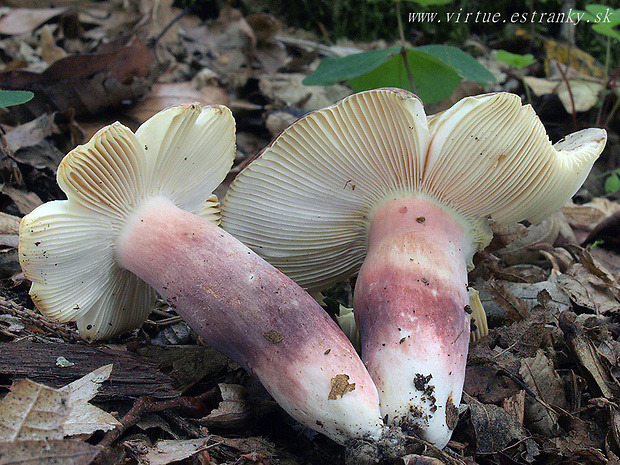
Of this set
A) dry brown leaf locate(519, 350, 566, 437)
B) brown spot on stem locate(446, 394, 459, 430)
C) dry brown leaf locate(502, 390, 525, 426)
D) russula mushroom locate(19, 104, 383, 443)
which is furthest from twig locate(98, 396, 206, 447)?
dry brown leaf locate(519, 350, 566, 437)

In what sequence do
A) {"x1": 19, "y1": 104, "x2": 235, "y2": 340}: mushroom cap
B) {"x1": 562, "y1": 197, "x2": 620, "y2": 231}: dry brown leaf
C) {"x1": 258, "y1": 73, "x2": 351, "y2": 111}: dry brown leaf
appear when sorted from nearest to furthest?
{"x1": 19, "y1": 104, "x2": 235, "y2": 340}: mushroom cap < {"x1": 562, "y1": 197, "x2": 620, "y2": 231}: dry brown leaf < {"x1": 258, "y1": 73, "x2": 351, "y2": 111}: dry brown leaf

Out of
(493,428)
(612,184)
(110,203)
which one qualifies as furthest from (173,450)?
(612,184)

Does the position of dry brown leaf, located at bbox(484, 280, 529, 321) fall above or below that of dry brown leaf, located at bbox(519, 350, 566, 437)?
above

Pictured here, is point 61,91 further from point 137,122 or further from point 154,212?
point 154,212

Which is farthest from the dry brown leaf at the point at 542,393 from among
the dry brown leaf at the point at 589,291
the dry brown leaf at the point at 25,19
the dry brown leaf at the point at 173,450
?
the dry brown leaf at the point at 25,19

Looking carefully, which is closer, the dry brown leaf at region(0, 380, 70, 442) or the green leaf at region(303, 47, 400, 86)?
the dry brown leaf at region(0, 380, 70, 442)

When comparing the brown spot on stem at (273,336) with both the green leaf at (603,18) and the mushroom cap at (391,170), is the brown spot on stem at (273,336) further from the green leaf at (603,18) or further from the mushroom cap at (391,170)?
the green leaf at (603,18)

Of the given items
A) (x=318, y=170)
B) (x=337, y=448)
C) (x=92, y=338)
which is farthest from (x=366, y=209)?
(x=92, y=338)

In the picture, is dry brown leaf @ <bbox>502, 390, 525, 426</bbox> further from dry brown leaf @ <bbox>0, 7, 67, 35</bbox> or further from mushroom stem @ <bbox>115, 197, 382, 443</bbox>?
dry brown leaf @ <bbox>0, 7, 67, 35</bbox>
